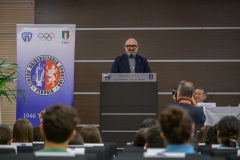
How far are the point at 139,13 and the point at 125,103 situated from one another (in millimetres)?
3078

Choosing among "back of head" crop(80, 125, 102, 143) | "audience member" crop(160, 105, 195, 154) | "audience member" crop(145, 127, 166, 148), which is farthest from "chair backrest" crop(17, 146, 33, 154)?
"audience member" crop(160, 105, 195, 154)

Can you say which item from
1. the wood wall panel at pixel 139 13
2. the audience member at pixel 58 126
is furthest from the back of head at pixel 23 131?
the wood wall panel at pixel 139 13

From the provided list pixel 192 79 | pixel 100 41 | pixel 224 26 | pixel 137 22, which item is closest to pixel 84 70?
pixel 100 41

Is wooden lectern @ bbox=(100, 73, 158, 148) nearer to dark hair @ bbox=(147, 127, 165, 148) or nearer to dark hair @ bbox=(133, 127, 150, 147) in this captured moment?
dark hair @ bbox=(133, 127, 150, 147)

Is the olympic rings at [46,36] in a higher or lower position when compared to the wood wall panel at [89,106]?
higher

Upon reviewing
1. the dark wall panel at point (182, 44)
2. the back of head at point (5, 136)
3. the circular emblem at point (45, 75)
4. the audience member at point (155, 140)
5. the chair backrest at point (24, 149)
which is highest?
the dark wall panel at point (182, 44)

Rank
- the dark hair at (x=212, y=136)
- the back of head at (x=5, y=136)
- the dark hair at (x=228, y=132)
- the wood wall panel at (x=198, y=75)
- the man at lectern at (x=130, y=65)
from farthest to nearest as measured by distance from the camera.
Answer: the wood wall panel at (x=198, y=75)
the man at lectern at (x=130, y=65)
the dark hair at (x=212, y=136)
the back of head at (x=5, y=136)
the dark hair at (x=228, y=132)

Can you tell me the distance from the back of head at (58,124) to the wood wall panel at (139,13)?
288 inches

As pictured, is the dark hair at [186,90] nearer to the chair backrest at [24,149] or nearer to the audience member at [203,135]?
the audience member at [203,135]

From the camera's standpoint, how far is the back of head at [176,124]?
2.81m

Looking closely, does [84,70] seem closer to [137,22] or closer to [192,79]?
[137,22]

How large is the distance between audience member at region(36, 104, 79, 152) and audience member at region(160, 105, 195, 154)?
1.50 feet

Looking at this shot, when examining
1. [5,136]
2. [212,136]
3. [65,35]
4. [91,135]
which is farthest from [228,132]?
[65,35]

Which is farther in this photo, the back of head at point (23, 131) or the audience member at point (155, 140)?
the back of head at point (23, 131)
